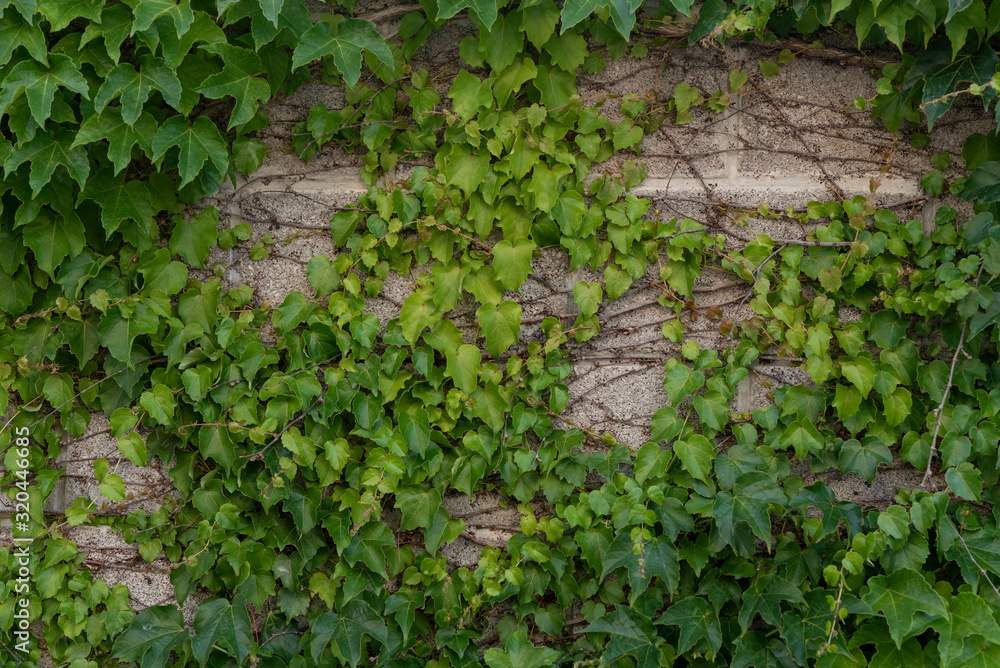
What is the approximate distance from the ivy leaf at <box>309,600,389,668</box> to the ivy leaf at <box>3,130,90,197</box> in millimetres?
1668

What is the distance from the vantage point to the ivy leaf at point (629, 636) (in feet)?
7.39

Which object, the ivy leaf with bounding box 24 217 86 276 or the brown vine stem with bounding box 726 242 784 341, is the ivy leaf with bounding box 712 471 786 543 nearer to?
the brown vine stem with bounding box 726 242 784 341

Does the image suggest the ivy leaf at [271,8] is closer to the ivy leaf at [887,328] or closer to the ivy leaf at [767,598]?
the ivy leaf at [887,328]

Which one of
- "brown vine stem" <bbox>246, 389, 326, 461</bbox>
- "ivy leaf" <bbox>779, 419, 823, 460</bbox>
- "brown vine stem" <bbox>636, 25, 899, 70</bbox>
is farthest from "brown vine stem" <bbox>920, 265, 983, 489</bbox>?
"brown vine stem" <bbox>246, 389, 326, 461</bbox>

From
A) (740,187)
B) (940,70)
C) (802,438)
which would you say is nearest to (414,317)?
(740,187)

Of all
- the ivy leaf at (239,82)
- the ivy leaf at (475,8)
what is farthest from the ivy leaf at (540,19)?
the ivy leaf at (239,82)

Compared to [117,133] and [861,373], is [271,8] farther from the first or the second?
[861,373]

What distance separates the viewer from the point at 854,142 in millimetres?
2324

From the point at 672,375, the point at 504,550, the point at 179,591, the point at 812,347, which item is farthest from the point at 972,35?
the point at 179,591

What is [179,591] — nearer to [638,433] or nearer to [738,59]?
[638,433]

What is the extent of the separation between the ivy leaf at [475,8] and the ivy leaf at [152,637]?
7.39 feet

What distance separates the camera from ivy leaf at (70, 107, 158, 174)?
6.80 ft

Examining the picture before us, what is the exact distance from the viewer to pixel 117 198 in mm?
2225

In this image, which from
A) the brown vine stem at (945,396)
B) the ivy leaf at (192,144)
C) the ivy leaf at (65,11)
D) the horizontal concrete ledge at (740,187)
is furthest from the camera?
the horizontal concrete ledge at (740,187)
